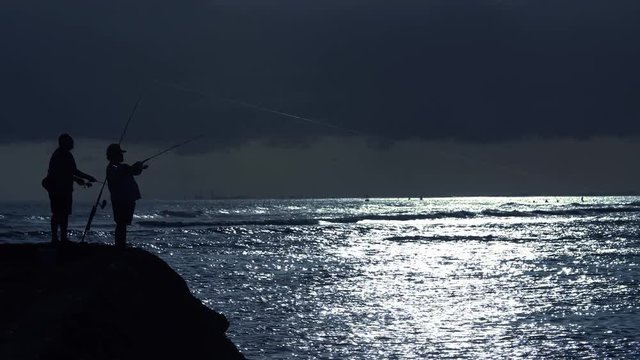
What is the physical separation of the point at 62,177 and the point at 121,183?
0.85m

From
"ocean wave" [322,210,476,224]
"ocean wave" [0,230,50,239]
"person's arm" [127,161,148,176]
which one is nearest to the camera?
"person's arm" [127,161,148,176]

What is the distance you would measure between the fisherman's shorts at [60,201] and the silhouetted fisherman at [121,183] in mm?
645

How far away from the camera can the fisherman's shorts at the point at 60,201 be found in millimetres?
12562

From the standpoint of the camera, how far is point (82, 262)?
12.0 m

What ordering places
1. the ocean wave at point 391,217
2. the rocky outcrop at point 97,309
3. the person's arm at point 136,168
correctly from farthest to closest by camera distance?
the ocean wave at point 391,217 < the person's arm at point 136,168 < the rocky outcrop at point 97,309

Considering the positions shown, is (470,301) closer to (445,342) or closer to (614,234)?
(445,342)

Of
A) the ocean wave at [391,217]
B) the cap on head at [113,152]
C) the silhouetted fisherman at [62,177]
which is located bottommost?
the ocean wave at [391,217]

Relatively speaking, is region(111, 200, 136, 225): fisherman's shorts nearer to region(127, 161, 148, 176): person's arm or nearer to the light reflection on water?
region(127, 161, 148, 176): person's arm

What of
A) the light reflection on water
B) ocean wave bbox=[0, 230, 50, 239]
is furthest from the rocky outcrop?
ocean wave bbox=[0, 230, 50, 239]

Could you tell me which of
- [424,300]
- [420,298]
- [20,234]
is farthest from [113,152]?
[20,234]

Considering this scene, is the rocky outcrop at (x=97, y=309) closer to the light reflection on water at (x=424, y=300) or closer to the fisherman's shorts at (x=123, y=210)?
the fisherman's shorts at (x=123, y=210)

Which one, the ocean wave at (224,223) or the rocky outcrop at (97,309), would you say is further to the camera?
the ocean wave at (224,223)

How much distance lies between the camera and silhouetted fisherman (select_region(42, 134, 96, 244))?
12523 mm

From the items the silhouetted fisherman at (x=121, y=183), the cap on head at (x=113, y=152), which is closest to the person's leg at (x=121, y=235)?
the silhouetted fisherman at (x=121, y=183)
